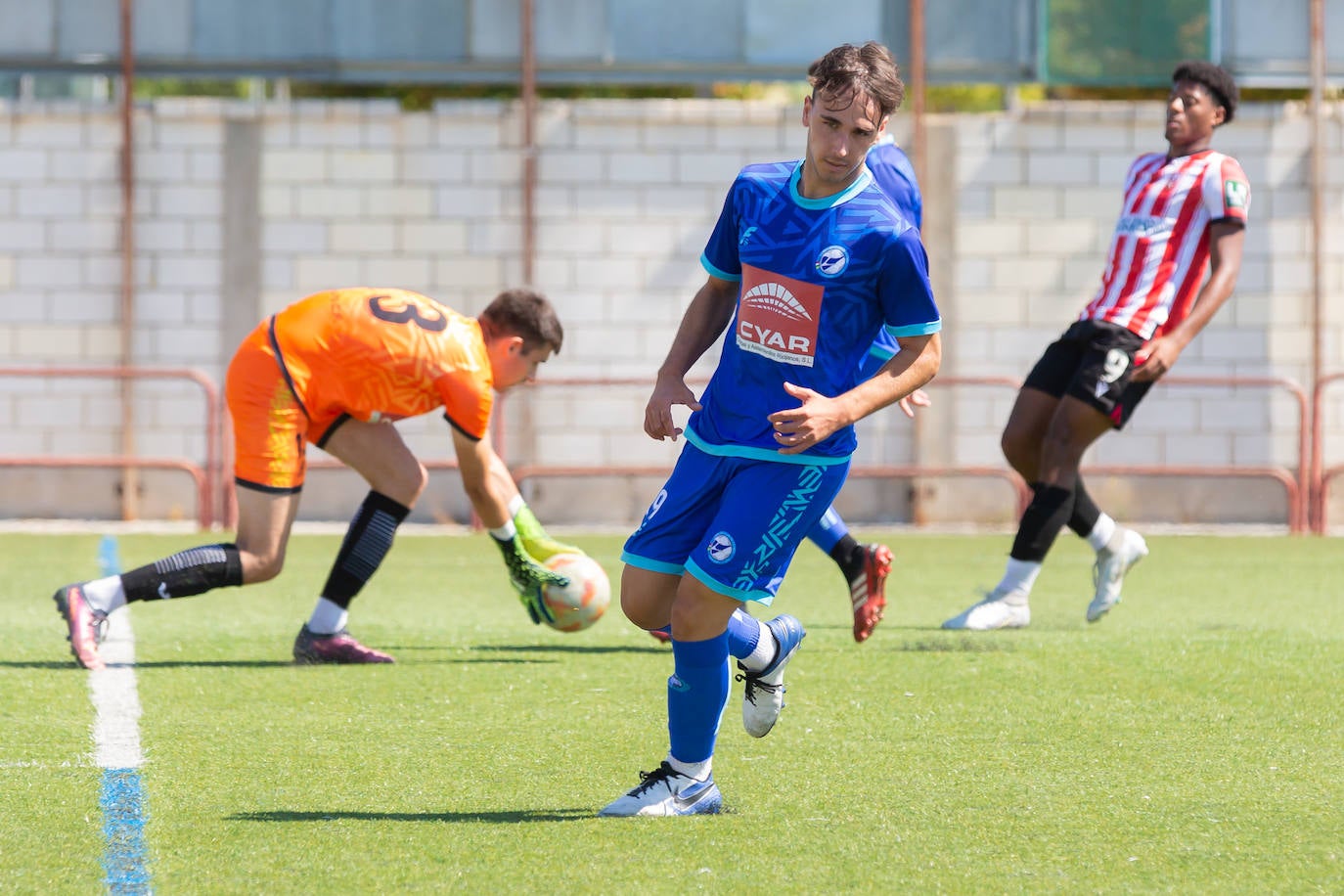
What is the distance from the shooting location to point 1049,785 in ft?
14.8

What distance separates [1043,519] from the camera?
736 cm

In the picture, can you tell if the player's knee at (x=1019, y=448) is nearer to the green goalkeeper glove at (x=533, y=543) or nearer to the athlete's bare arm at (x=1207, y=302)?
the athlete's bare arm at (x=1207, y=302)

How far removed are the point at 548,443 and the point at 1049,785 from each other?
10095 millimetres

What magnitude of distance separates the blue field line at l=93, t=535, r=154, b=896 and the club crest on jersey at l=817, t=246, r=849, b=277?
1967 millimetres

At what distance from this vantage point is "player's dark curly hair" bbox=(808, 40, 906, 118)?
4.11 metres

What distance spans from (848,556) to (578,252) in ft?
27.1

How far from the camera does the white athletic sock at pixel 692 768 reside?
13.9 ft

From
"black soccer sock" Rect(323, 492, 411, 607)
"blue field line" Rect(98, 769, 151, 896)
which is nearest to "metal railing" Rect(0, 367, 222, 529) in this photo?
"black soccer sock" Rect(323, 492, 411, 607)

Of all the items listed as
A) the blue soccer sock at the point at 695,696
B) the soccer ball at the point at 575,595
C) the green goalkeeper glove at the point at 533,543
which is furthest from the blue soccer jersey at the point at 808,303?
the green goalkeeper glove at the point at 533,543

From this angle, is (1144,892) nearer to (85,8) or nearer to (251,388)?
(251,388)

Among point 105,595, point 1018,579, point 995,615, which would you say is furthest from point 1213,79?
point 105,595

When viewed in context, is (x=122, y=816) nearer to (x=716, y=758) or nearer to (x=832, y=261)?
(x=716, y=758)

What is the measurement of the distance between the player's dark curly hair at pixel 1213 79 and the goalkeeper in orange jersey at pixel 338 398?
2866 millimetres

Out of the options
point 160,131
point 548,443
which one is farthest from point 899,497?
point 160,131
